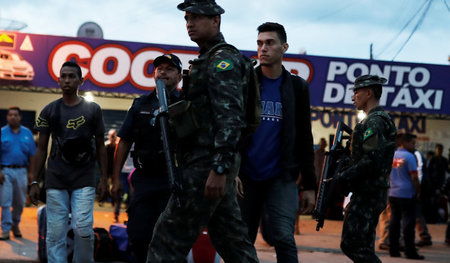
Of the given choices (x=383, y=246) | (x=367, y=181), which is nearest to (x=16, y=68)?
(x=383, y=246)

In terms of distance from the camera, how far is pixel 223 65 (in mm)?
3363

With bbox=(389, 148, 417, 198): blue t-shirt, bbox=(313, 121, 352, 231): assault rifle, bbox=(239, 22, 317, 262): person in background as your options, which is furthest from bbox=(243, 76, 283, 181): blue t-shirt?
bbox=(389, 148, 417, 198): blue t-shirt

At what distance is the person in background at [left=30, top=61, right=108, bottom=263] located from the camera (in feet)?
18.2

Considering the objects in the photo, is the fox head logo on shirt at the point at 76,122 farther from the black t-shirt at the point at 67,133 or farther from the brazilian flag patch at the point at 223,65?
the brazilian flag patch at the point at 223,65

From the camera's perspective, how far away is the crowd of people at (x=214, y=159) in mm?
3381

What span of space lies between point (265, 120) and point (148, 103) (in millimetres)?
1319

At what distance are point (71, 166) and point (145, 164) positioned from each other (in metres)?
0.89

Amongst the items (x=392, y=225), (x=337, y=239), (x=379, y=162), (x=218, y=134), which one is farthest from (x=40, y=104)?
(x=218, y=134)

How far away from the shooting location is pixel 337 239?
11352mm

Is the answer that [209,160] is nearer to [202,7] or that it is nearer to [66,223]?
[202,7]

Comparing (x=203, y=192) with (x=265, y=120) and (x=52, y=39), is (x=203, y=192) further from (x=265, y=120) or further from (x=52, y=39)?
(x=52, y=39)

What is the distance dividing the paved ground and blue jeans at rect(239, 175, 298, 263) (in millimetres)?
3623

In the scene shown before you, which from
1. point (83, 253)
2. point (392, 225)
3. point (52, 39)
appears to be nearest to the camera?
point (83, 253)

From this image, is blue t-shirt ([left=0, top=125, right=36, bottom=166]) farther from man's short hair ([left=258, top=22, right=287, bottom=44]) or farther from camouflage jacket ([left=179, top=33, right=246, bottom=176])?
camouflage jacket ([left=179, top=33, right=246, bottom=176])
